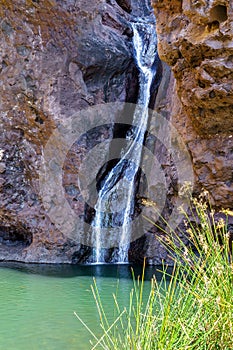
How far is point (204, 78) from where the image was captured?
5.43 m

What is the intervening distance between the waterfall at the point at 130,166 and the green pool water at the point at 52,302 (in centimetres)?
72

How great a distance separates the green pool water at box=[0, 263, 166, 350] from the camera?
146 inches

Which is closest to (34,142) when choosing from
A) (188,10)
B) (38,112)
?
(38,112)

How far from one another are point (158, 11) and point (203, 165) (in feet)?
7.64

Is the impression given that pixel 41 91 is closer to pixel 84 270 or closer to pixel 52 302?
pixel 84 270

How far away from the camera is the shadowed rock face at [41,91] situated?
324 inches

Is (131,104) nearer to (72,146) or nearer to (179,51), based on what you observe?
(72,146)

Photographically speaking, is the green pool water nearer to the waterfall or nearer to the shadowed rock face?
the waterfall

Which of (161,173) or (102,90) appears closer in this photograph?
(161,173)

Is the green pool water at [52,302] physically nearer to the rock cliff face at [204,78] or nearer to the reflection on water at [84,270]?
the reflection on water at [84,270]

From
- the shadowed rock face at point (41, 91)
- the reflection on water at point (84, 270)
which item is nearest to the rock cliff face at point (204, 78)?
the reflection on water at point (84, 270)

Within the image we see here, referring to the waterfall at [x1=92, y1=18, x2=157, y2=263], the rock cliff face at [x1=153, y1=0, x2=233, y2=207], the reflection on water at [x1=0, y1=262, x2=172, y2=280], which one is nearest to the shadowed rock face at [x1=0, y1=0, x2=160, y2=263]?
the reflection on water at [x1=0, y1=262, x2=172, y2=280]

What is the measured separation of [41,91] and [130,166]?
7.34ft

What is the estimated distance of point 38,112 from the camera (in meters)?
8.30
